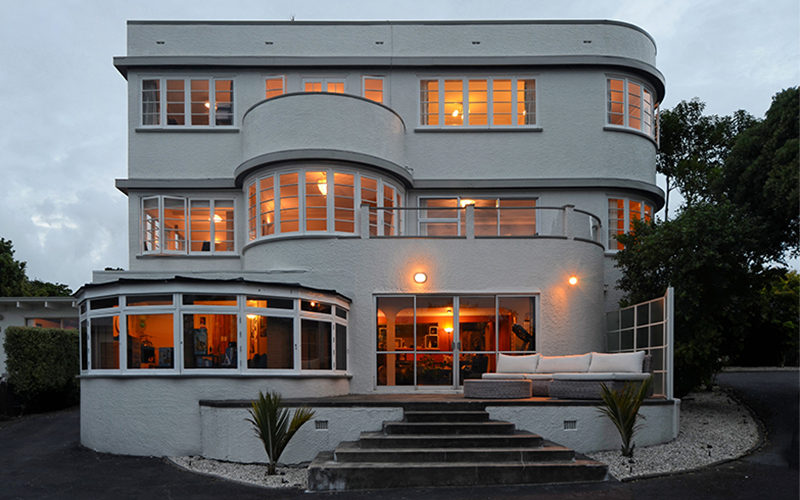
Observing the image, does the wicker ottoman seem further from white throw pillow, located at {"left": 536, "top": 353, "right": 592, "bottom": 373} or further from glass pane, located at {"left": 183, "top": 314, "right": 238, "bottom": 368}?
glass pane, located at {"left": 183, "top": 314, "right": 238, "bottom": 368}

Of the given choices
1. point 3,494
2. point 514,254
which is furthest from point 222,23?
point 3,494

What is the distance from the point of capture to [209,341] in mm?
10977

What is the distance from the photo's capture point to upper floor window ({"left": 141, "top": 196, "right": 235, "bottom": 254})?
15961mm

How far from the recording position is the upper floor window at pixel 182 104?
16.3 m

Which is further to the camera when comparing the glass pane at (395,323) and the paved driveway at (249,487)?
the glass pane at (395,323)

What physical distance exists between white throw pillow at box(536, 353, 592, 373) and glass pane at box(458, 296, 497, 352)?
1.45m

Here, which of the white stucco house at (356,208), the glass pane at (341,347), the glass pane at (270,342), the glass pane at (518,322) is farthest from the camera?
the glass pane at (518,322)

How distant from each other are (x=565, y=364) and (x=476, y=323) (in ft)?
7.50

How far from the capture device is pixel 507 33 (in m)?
16.7

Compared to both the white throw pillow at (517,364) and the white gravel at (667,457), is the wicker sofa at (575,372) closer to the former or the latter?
the white throw pillow at (517,364)

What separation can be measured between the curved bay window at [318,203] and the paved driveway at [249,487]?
5736 mm

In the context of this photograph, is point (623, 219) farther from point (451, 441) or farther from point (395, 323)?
point (451, 441)

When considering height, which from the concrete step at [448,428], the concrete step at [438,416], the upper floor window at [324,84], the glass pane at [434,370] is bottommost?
the concrete step at [448,428]

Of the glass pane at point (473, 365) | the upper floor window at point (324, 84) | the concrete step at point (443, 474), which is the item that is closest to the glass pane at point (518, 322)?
the glass pane at point (473, 365)
